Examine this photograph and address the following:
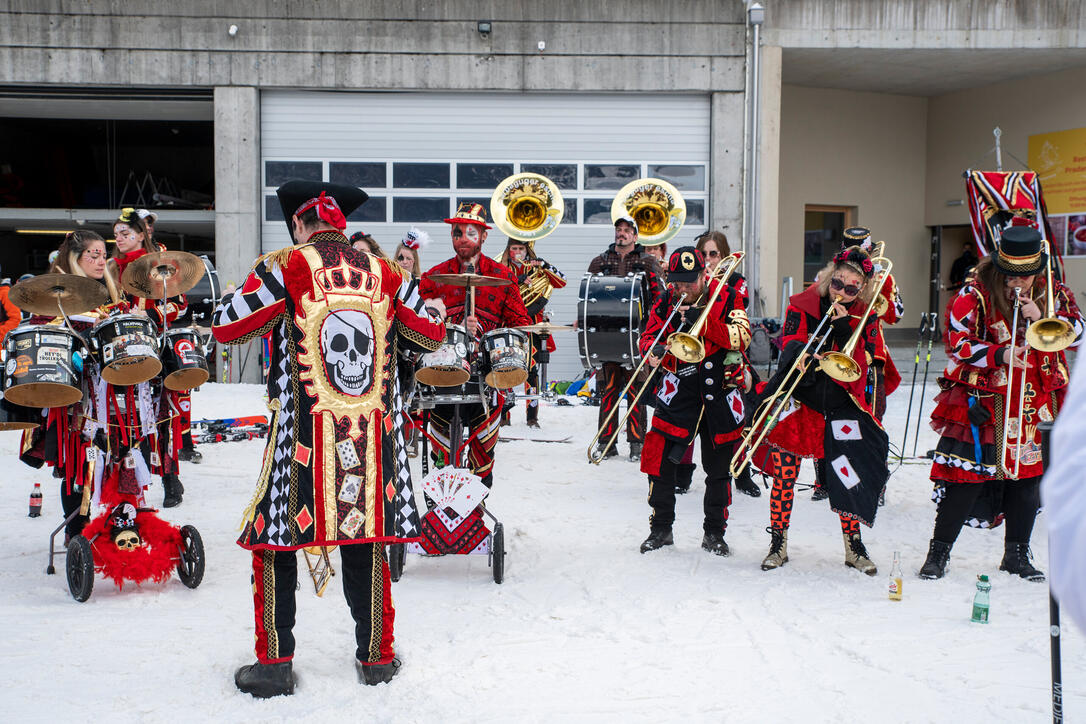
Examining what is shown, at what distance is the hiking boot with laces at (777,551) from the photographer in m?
5.38

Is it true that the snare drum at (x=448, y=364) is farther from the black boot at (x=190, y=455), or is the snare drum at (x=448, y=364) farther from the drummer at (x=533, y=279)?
the black boot at (x=190, y=455)

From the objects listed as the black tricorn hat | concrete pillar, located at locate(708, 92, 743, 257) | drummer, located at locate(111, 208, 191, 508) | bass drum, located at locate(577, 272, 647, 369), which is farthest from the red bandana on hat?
concrete pillar, located at locate(708, 92, 743, 257)

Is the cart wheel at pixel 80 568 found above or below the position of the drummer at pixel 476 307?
below

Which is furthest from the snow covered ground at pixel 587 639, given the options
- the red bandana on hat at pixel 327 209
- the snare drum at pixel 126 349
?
the red bandana on hat at pixel 327 209

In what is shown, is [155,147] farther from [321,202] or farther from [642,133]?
[321,202]

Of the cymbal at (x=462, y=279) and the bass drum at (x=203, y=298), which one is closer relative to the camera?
the cymbal at (x=462, y=279)

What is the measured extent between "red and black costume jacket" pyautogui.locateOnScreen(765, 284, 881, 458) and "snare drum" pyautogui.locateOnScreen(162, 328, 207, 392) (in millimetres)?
3010

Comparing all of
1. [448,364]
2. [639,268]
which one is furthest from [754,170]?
[448,364]

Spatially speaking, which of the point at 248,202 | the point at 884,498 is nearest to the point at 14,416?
the point at 884,498

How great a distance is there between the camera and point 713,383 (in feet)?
18.2

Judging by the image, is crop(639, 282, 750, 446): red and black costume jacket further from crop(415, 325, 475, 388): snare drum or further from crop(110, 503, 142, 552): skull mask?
crop(110, 503, 142, 552): skull mask

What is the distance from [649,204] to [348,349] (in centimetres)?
628

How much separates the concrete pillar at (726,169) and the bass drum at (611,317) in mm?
6205

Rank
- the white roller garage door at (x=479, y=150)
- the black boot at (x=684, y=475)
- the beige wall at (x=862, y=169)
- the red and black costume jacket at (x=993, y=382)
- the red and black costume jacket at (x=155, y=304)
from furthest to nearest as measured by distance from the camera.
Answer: the beige wall at (x=862, y=169)
the white roller garage door at (x=479, y=150)
the black boot at (x=684, y=475)
the red and black costume jacket at (x=155, y=304)
the red and black costume jacket at (x=993, y=382)
